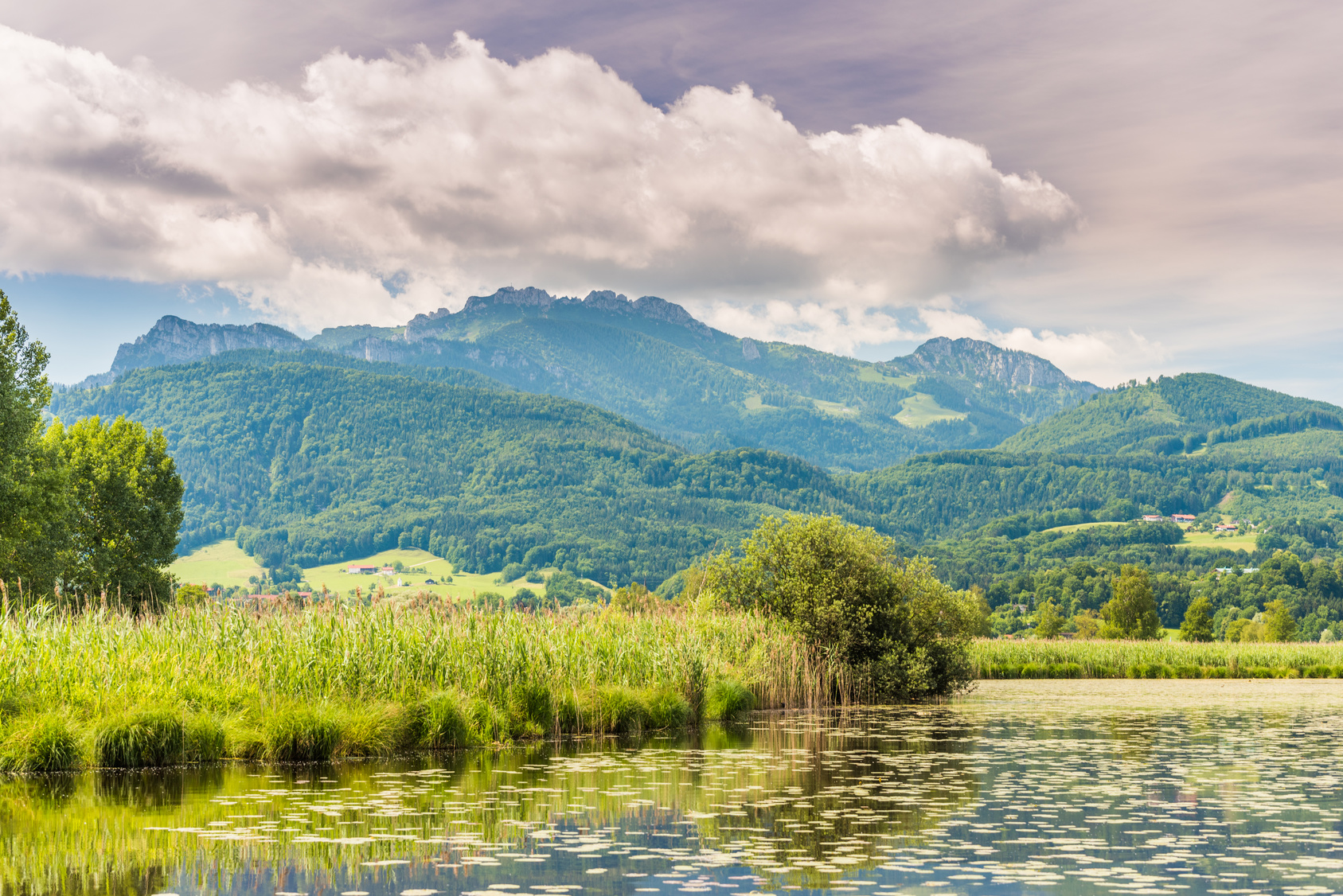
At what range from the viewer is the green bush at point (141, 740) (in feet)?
74.0

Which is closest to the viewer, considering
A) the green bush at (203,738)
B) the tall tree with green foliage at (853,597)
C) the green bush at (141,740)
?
the green bush at (141,740)

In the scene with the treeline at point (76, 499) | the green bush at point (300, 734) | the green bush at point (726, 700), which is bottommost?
the green bush at point (726, 700)

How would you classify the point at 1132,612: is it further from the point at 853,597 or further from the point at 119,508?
the point at 119,508

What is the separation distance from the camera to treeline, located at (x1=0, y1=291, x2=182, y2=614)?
5238 centimetres

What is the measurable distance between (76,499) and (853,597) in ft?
165

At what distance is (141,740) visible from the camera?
893 inches

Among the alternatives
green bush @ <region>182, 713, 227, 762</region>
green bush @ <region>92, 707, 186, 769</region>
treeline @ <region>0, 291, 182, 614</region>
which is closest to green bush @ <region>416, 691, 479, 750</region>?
green bush @ <region>182, 713, 227, 762</region>

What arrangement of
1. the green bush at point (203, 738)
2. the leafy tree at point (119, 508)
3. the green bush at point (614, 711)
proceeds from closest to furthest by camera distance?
the green bush at point (203, 738)
the green bush at point (614, 711)
the leafy tree at point (119, 508)

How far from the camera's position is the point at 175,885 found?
43.4ft

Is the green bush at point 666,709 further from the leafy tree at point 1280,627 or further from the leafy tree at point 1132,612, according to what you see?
the leafy tree at point 1280,627

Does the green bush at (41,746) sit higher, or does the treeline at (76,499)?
the treeline at (76,499)

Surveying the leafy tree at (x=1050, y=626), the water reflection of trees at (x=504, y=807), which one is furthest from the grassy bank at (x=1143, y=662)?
the leafy tree at (x=1050, y=626)

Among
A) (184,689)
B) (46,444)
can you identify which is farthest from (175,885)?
(46,444)

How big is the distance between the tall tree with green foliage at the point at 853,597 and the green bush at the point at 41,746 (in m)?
30.7
